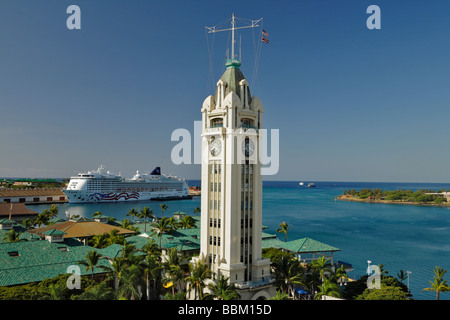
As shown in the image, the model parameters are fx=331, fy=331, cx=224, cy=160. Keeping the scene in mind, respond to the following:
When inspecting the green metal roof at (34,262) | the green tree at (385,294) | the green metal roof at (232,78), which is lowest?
the green tree at (385,294)

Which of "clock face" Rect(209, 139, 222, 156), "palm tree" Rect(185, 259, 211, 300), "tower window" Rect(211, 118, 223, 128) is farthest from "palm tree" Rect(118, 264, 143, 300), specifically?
"tower window" Rect(211, 118, 223, 128)

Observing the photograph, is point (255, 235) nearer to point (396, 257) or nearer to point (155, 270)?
point (155, 270)

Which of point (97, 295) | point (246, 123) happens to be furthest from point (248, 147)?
point (97, 295)

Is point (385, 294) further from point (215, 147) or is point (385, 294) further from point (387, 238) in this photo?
point (387, 238)

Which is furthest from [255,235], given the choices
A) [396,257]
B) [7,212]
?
[7,212]

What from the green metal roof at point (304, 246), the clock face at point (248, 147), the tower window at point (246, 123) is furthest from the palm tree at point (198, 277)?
the green metal roof at point (304, 246)

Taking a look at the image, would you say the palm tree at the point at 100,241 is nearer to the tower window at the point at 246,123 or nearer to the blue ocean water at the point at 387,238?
the tower window at the point at 246,123
